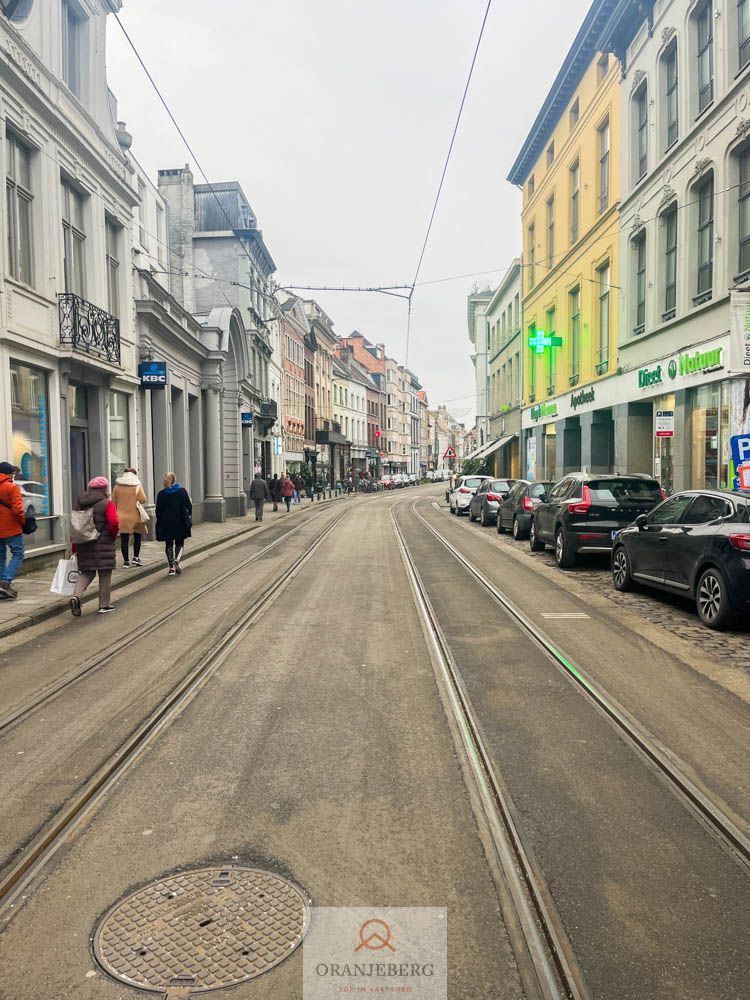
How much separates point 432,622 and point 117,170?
14.7m

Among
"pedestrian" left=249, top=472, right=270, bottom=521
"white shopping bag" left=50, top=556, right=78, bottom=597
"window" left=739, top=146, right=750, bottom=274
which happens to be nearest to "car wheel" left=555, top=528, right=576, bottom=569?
"window" left=739, top=146, right=750, bottom=274

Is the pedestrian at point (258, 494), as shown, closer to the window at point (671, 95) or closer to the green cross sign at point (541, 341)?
→ the green cross sign at point (541, 341)

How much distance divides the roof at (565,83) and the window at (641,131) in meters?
2.59

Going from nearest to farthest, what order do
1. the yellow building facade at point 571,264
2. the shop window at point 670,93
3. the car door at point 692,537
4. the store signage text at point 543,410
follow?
the car door at point 692,537
the shop window at point 670,93
the yellow building facade at point 571,264
the store signage text at point 543,410

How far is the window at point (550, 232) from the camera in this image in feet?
107

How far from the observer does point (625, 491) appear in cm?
1376

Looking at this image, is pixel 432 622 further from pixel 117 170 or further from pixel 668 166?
pixel 668 166

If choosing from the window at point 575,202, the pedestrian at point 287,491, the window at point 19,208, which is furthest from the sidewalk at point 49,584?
the window at point 575,202

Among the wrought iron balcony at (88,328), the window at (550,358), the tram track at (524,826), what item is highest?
the window at (550,358)

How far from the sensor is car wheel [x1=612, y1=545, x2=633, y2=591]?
36.2ft

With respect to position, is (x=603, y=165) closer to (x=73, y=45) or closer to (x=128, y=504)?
(x=73, y=45)

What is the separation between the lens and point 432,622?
8773 millimetres

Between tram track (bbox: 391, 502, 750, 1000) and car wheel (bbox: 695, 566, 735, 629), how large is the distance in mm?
2101

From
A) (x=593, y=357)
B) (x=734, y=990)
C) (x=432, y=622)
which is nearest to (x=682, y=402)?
(x=593, y=357)
